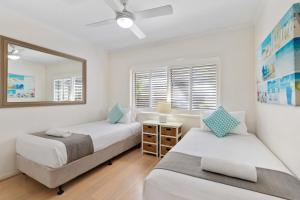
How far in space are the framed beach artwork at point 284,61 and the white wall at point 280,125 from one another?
101mm

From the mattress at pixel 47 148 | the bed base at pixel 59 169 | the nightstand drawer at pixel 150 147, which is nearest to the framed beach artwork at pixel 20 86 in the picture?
the mattress at pixel 47 148

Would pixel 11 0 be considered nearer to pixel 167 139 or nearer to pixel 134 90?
pixel 134 90

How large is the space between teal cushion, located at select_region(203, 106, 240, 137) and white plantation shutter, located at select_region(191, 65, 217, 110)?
1.79ft

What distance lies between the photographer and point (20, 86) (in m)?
2.36

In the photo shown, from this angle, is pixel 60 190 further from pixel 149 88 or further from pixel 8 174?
pixel 149 88

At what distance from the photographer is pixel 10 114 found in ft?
7.27

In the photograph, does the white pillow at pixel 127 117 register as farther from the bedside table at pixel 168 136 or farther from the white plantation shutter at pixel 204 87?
the white plantation shutter at pixel 204 87

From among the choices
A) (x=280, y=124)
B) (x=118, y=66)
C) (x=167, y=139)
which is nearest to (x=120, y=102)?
(x=118, y=66)

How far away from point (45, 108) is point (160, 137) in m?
2.27

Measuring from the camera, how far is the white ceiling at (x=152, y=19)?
2070mm

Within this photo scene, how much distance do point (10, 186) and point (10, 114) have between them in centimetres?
102

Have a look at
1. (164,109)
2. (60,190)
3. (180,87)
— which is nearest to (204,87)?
Answer: (180,87)

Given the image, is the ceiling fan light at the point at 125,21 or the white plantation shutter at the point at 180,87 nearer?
the ceiling fan light at the point at 125,21

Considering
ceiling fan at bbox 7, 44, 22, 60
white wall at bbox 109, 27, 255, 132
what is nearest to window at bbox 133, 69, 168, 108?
white wall at bbox 109, 27, 255, 132
